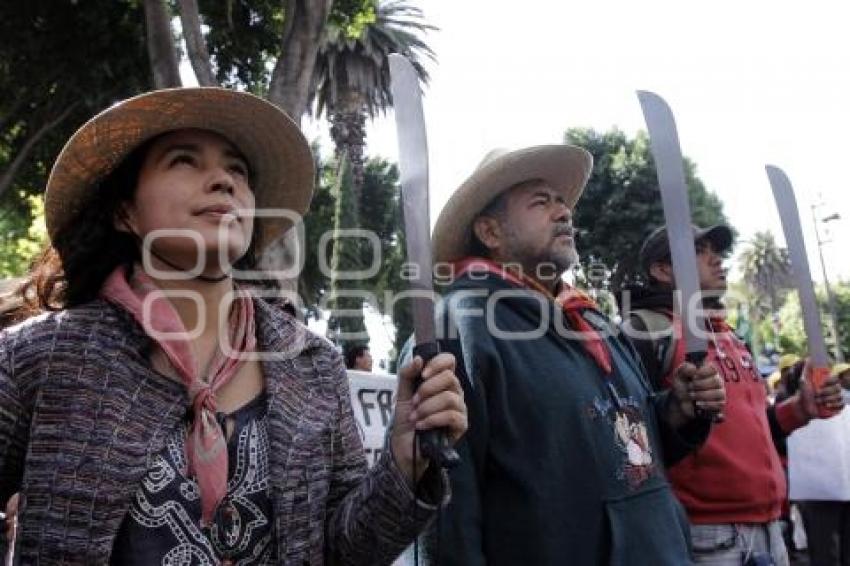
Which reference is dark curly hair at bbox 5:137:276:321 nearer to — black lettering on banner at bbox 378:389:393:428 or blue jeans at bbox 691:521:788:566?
blue jeans at bbox 691:521:788:566

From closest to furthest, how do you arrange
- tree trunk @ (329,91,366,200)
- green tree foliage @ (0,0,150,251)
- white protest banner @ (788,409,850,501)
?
white protest banner @ (788,409,850,501)
green tree foliage @ (0,0,150,251)
tree trunk @ (329,91,366,200)

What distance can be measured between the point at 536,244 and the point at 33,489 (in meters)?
1.76

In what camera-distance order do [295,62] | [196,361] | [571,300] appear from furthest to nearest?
[295,62], [571,300], [196,361]

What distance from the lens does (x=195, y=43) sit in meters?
6.89

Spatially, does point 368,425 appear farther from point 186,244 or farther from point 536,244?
point 186,244

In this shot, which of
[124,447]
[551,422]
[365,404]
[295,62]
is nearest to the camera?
[124,447]

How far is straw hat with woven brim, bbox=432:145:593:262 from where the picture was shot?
9.75 feet

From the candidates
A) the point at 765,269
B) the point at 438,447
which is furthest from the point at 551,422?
the point at 765,269

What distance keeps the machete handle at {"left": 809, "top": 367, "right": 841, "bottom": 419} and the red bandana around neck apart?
89 cm

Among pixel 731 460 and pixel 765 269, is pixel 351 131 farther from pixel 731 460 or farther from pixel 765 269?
pixel 765 269

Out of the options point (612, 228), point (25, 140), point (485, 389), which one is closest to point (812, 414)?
point (485, 389)

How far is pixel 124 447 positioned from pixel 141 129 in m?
0.70

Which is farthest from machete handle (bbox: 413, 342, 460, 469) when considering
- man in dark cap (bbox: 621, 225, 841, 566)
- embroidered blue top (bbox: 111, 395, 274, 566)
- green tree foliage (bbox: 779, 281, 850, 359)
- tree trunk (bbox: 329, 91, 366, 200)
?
green tree foliage (bbox: 779, 281, 850, 359)

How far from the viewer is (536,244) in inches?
114
